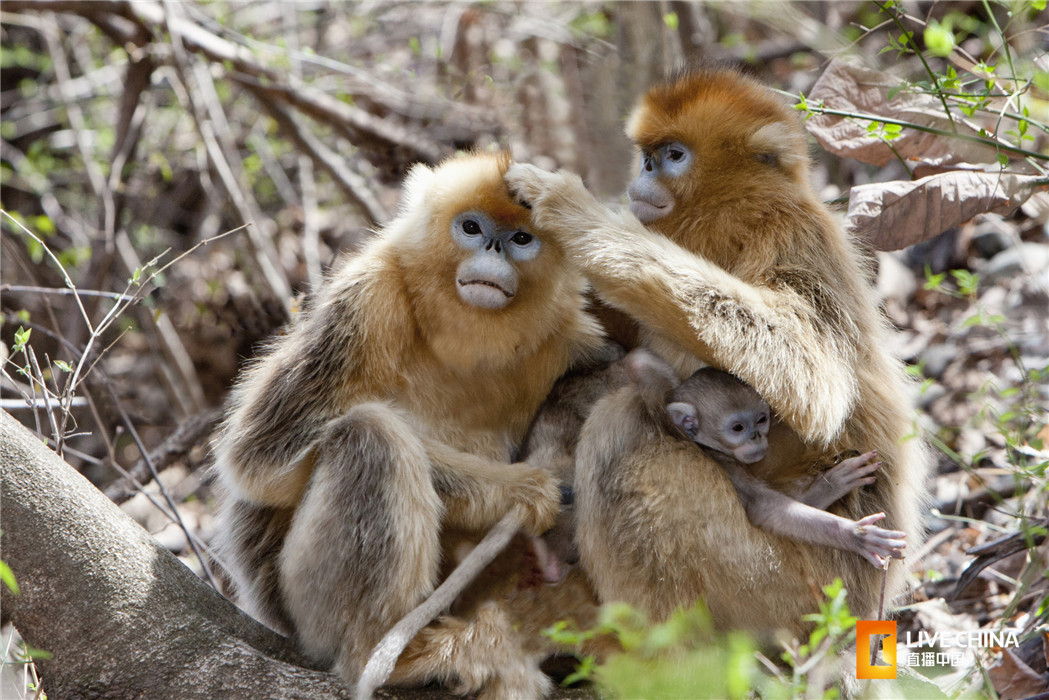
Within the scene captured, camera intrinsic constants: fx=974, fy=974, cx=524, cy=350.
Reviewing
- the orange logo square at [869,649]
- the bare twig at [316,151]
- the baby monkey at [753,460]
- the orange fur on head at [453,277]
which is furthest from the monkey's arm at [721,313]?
the bare twig at [316,151]

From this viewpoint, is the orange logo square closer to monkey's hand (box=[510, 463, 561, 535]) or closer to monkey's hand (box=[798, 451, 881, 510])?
monkey's hand (box=[798, 451, 881, 510])

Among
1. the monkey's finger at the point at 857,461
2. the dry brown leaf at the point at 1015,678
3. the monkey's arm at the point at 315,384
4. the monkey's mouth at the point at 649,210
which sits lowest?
the dry brown leaf at the point at 1015,678

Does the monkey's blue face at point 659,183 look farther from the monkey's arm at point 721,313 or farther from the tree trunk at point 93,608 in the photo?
the tree trunk at point 93,608

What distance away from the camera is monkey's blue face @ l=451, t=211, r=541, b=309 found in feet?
10.4

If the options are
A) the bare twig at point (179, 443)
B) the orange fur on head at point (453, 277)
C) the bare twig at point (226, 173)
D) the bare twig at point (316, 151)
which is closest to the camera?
the orange fur on head at point (453, 277)

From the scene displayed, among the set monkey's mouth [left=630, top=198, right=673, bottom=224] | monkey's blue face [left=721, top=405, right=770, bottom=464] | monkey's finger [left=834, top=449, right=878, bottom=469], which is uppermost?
monkey's mouth [left=630, top=198, right=673, bottom=224]

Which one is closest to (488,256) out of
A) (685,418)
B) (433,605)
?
(685,418)

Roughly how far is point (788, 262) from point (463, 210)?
42.7 inches

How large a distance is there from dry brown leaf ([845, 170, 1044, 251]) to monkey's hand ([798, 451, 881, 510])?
3.07 ft

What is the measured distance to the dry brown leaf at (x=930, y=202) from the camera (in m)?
3.53

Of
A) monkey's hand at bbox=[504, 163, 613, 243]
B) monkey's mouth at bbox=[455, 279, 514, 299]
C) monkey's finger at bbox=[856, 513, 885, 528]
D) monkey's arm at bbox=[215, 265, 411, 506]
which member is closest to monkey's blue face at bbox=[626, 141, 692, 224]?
monkey's hand at bbox=[504, 163, 613, 243]

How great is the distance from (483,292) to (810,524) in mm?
1245

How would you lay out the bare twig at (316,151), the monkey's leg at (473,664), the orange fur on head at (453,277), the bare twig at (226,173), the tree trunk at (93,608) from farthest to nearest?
the bare twig at (316,151) → the bare twig at (226,173) → the orange fur on head at (453,277) → the monkey's leg at (473,664) → the tree trunk at (93,608)

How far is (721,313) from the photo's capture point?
294 cm
